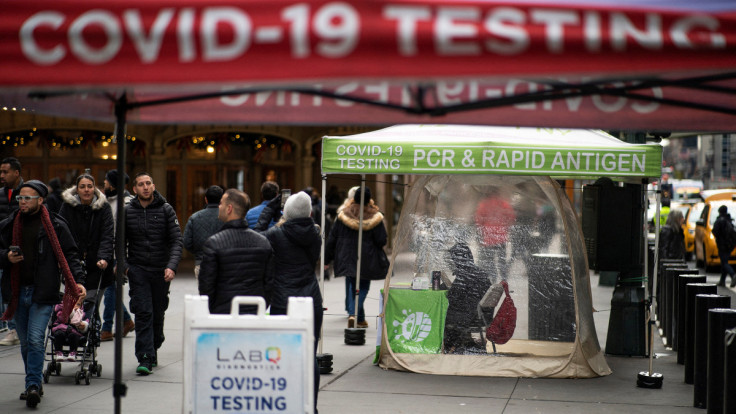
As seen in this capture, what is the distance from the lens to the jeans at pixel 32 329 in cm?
746

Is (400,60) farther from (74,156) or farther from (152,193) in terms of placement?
(74,156)

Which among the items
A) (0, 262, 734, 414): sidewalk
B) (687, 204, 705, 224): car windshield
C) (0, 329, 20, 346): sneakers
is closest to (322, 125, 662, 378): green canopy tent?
(0, 262, 734, 414): sidewalk

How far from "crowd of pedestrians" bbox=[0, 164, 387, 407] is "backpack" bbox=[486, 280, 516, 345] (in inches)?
99.9

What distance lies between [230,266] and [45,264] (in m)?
1.82

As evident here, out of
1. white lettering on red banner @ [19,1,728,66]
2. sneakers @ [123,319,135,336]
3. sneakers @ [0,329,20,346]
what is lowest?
sneakers @ [0,329,20,346]

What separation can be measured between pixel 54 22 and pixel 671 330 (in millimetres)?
9847

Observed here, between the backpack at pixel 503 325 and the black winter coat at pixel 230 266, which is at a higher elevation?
the black winter coat at pixel 230 266

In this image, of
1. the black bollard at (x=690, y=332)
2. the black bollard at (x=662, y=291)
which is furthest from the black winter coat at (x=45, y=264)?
the black bollard at (x=662, y=291)

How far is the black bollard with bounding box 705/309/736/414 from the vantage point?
7.12 metres

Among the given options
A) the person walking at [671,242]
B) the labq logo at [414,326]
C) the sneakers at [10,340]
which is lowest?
the sneakers at [10,340]

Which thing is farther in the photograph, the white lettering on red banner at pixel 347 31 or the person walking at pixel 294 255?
the person walking at pixel 294 255

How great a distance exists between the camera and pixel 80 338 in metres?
8.59

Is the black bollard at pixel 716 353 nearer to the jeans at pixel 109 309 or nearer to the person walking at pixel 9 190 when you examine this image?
the jeans at pixel 109 309

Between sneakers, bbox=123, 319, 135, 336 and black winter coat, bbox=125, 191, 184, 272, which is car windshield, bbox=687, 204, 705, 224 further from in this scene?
black winter coat, bbox=125, 191, 184, 272
